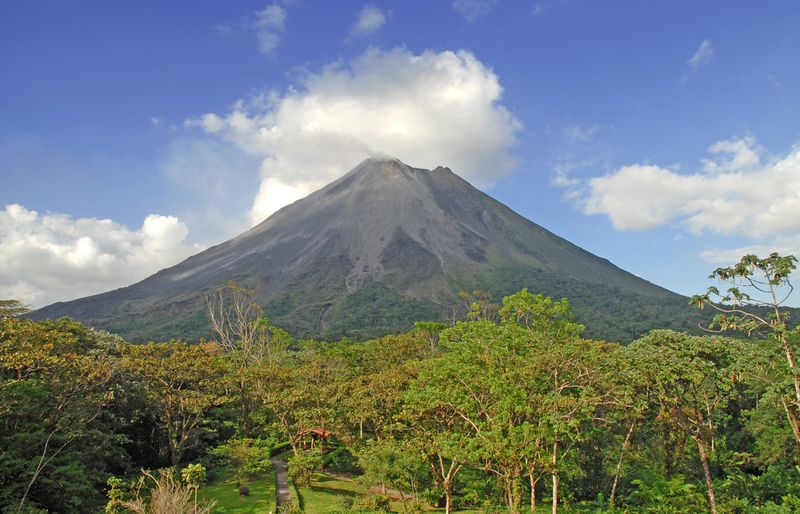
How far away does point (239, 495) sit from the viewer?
26.8 metres

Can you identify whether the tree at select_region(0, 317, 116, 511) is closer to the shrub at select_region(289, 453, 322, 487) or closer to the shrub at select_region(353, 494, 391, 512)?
the shrub at select_region(289, 453, 322, 487)

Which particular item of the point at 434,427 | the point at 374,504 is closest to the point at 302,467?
the point at 374,504

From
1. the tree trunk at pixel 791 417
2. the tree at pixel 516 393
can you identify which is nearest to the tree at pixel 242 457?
the tree at pixel 516 393

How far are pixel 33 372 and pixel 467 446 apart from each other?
801 inches

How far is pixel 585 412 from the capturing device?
17516mm

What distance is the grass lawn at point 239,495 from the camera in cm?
2411

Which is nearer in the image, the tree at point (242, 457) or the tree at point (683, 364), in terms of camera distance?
the tree at point (683, 364)

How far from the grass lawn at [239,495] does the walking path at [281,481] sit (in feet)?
1.51

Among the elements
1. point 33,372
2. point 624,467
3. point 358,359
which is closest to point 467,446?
point 624,467

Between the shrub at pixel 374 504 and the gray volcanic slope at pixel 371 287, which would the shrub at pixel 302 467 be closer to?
the shrub at pixel 374 504

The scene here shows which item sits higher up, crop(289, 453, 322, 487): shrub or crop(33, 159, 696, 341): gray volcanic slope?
crop(33, 159, 696, 341): gray volcanic slope

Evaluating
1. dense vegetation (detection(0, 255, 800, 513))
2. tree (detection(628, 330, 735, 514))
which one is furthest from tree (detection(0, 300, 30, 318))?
tree (detection(628, 330, 735, 514))

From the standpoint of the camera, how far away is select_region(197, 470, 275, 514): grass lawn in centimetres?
2411

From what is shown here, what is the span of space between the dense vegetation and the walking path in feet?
3.12
